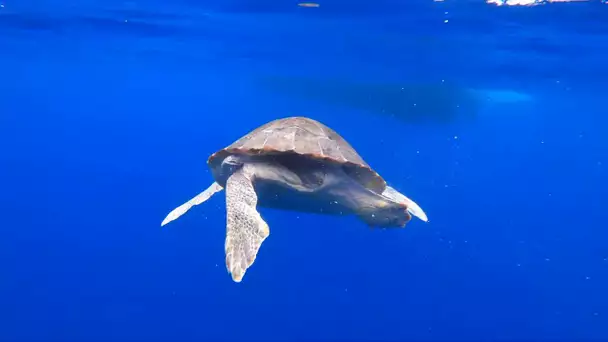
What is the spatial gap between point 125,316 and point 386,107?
2420cm

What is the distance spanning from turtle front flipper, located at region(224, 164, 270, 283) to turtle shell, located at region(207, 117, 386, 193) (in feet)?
1.93

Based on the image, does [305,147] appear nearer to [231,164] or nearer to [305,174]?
[305,174]

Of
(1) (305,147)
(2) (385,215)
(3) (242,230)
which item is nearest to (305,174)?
(1) (305,147)

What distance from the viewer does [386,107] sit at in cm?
3266

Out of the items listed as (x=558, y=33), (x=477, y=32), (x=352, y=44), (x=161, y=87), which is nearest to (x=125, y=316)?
(x=352, y=44)

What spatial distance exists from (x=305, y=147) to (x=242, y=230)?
1.65 meters

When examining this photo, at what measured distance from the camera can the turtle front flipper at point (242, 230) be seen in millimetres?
4012

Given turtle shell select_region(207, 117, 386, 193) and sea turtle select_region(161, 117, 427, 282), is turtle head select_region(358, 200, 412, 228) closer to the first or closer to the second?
sea turtle select_region(161, 117, 427, 282)

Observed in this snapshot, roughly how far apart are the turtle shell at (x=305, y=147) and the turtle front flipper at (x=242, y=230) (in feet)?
1.93

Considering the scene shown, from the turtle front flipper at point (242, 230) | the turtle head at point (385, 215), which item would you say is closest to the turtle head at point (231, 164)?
the turtle front flipper at point (242, 230)

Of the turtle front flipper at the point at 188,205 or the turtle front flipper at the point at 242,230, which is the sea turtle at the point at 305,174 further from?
the turtle front flipper at the point at 188,205

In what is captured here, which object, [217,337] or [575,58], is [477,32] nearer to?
[575,58]

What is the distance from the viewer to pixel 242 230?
4371 millimetres

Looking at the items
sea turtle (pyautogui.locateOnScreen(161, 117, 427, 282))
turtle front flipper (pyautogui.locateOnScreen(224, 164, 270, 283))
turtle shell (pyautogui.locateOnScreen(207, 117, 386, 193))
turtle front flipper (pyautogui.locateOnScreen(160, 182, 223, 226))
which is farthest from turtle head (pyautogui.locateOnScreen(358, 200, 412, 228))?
turtle front flipper (pyautogui.locateOnScreen(160, 182, 223, 226))
